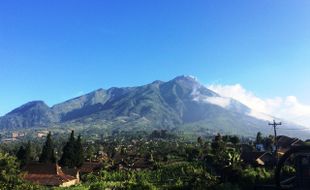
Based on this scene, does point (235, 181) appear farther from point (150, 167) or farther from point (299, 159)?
point (150, 167)

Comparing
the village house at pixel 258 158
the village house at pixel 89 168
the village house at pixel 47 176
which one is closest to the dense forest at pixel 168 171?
the village house at pixel 258 158

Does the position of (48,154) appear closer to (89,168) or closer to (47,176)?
(89,168)

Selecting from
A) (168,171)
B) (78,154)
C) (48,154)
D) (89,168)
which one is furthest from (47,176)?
(78,154)

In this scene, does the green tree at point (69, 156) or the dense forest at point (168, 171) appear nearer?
the dense forest at point (168, 171)

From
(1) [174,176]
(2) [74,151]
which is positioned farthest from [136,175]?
(2) [74,151]

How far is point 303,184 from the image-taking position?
117 ft

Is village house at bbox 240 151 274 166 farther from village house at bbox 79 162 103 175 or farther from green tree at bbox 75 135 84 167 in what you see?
green tree at bbox 75 135 84 167

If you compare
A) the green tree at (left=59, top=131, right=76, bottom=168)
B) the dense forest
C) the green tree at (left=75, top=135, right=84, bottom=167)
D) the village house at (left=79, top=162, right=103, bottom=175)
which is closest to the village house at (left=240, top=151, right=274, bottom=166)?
the dense forest

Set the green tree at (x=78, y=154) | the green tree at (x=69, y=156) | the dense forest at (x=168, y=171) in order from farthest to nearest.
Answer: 1. the green tree at (x=78, y=154)
2. the green tree at (x=69, y=156)
3. the dense forest at (x=168, y=171)

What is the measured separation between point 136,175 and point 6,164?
33233 millimetres

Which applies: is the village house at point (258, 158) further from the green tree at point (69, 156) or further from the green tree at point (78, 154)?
the green tree at point (69, 156)

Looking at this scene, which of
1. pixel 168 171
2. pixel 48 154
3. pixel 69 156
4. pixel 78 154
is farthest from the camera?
pixel 78 154

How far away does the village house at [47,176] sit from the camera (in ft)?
219

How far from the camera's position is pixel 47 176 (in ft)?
227
